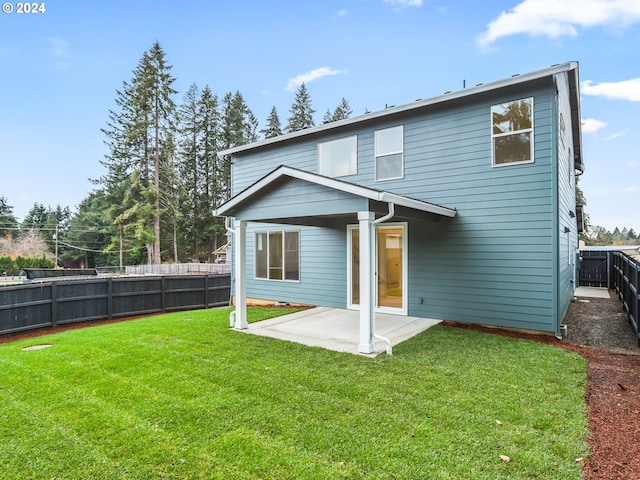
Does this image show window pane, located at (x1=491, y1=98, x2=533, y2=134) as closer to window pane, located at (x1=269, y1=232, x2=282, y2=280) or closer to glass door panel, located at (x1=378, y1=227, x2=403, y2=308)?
glass door panel, located at (x1=378, y1=227, x2=403, y2=308)

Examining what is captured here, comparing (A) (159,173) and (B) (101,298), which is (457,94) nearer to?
(B) (101,298)

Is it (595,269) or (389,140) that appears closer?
(389,140)

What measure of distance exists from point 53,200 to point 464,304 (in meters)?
49.3

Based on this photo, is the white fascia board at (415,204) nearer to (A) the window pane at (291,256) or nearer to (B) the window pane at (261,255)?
(A) the window pane at (291,256)

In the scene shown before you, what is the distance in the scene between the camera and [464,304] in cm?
710

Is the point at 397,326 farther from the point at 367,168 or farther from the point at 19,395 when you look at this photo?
the point at 19,395

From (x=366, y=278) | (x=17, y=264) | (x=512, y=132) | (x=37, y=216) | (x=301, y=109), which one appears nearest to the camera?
(x=366, y=278)

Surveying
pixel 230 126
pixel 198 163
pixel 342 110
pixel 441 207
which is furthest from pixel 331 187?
pixel 198 163

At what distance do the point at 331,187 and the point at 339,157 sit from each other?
3651 mm

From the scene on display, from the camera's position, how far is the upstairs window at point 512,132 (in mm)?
6426

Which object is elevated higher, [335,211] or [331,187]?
→ [331,187]

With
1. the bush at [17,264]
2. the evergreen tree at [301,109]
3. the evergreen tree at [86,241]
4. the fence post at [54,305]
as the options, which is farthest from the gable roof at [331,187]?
the evergreen tree at [86,241]

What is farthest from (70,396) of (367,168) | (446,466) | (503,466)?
(367,168)

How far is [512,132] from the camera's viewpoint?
21.5 ft
